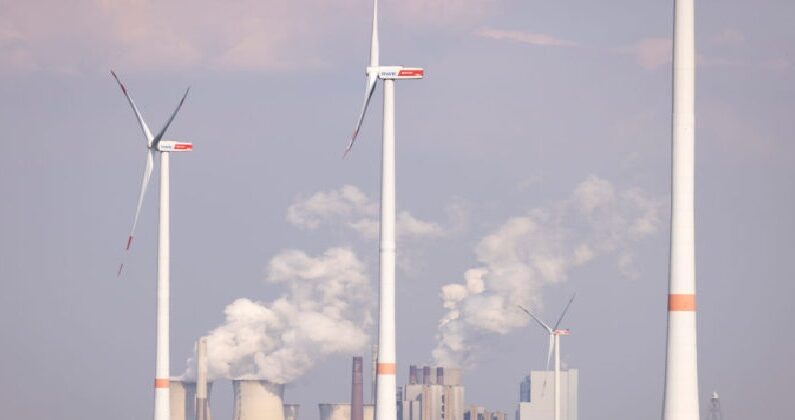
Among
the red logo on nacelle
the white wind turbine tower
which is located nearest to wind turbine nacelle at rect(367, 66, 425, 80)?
the red logo on nacelle

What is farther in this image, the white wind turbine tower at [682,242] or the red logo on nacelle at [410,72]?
the red logo on nacelle at [410,72]

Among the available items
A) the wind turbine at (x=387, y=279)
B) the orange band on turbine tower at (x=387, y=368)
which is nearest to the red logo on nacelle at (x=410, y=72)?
the wind turbine at (x=387, y=279)

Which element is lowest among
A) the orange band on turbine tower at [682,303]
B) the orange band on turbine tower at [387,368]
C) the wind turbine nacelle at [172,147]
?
the orange band on turbine tower at [387,368]

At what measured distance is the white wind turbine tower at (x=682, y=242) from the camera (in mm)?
65562

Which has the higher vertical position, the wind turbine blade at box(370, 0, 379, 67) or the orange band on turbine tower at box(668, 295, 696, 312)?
the wind turbine blade at box(370, 0, 379, 67)

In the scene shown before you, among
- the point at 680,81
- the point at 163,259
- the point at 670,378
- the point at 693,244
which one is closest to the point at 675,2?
the point at 680,81

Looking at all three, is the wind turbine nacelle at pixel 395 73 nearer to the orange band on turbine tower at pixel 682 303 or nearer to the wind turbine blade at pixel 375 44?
the wind turbine blade at pixel 375 44

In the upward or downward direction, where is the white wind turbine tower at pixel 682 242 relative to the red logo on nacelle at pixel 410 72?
downward

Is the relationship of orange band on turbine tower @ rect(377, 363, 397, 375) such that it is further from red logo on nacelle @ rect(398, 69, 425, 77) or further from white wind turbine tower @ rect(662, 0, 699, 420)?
white wind turbine tower @ rect(662, 0, 699, 420)

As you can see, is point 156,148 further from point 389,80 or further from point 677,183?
point 677,183

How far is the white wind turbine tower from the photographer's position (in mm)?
65562

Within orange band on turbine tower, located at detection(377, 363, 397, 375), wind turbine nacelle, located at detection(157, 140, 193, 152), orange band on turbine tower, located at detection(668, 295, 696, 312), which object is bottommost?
orange band on turbine tower, located at detection(377, 363, 397, 375)

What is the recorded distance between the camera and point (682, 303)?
217ft

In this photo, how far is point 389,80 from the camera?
10244 centimetres
